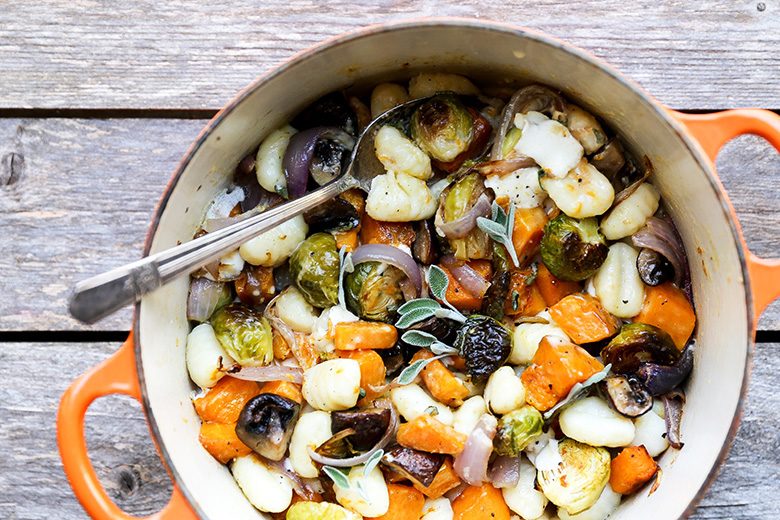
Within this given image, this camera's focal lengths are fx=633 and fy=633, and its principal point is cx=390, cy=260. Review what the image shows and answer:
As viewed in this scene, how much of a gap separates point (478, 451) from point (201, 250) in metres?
0.96

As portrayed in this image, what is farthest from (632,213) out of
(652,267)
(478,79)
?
(478,79)

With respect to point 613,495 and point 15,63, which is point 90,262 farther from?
point 613,495

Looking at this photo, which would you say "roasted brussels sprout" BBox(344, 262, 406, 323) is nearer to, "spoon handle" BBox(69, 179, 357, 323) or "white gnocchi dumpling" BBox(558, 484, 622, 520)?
"spoon handle" BBox(69, 179, 357, 323)

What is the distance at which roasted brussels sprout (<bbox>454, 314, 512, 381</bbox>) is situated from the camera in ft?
6.11

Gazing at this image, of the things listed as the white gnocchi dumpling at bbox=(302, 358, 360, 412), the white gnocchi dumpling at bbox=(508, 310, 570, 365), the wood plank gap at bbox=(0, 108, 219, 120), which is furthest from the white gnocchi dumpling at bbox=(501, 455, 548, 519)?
the wood plank gap at bbox=(0, 108, 219, 120)

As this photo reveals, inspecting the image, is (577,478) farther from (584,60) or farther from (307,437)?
(584,60)

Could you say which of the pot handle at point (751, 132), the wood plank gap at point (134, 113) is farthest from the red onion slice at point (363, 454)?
the wood plank gap at point (134, 113)

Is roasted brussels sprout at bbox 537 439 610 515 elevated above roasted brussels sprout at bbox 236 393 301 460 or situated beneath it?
situated beneath

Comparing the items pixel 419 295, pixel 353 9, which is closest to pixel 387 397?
pixel 419 295

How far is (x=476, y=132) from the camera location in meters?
1.98

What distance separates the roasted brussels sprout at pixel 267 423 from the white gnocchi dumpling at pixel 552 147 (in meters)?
1.02

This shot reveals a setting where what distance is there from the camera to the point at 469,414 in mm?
1887

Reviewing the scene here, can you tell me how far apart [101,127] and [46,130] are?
204 millimetres

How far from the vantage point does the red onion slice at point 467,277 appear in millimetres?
1953
